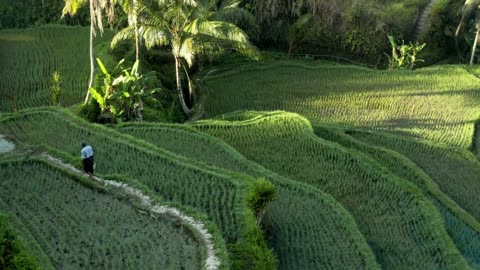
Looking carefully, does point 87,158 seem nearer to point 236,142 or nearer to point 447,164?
point 236,142

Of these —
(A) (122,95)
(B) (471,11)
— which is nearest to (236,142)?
(A) (122,95)

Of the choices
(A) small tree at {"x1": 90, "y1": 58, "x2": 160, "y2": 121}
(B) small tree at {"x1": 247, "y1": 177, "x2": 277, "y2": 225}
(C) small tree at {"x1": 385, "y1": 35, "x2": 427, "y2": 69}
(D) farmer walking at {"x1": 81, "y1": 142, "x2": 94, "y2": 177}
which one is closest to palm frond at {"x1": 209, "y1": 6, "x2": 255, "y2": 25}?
(A) small tree at {"x1": 90, "y1": 58, "x2": 160, "y2": 121}

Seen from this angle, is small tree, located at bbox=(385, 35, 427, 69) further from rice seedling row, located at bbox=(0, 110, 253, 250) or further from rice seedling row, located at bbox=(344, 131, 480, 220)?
rice seedling row, located at bbox=(0, 110, 253, 250)

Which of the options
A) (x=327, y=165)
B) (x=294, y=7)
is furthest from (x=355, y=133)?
(x=294, y=7)

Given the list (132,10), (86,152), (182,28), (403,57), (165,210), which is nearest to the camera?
(165,210)

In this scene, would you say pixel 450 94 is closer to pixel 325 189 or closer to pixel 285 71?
pixel 285 71

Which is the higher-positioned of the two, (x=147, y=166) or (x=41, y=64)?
(x=41, y=64)
